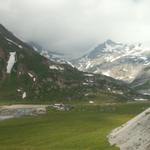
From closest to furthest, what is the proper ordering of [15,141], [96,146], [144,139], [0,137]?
[144,139], [96,146], [15,141], [0,137]

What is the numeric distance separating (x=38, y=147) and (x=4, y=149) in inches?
289

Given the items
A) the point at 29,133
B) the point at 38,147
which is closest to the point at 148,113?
the point at 38,147

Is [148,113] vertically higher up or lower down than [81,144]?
higher up

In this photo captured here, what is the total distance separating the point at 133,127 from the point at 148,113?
4.63 m

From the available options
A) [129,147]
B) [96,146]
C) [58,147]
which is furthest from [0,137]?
[129,147]

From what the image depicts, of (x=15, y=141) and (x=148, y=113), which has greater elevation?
(x=148, y=113)

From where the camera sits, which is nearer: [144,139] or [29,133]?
[144,139]

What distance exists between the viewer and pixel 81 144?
268 feet

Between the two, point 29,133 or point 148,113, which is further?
point 29,133

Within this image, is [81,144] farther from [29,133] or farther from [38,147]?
[29,133]

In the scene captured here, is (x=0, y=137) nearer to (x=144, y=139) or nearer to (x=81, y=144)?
(x=81, y=144)

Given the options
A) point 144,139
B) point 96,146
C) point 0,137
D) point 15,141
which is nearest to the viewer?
point 144,139

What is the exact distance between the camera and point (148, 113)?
8419cm

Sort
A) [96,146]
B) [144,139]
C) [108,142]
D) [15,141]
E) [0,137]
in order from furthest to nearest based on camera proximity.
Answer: [0,137], [15,141], [108,142], [96,146], [144,139]
